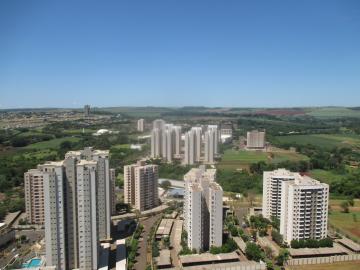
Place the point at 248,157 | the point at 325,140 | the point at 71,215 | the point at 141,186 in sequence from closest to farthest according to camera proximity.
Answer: the point at 71,215, the point at 141,186, the point at 248,157, the point at 325,140

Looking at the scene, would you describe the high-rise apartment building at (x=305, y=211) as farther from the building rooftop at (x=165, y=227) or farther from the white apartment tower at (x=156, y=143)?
the white apartment tower at (x=156, y=143)

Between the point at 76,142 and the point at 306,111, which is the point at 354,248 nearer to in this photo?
the point at 76,142

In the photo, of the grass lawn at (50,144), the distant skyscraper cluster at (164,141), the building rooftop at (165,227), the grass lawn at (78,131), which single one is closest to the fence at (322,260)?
the building rooftop at (165,227)

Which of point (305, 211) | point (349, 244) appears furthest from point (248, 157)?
point (349, 244)

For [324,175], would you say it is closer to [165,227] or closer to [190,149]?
[190,149]

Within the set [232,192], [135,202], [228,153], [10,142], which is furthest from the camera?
[228,153]

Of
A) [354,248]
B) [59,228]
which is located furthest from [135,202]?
[354,248]
